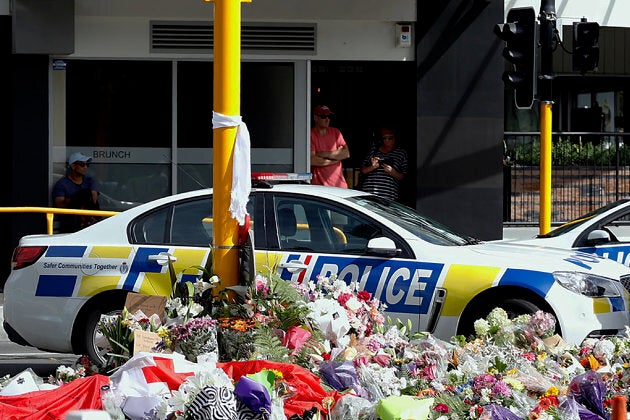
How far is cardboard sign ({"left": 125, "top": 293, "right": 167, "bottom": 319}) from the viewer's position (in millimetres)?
6289

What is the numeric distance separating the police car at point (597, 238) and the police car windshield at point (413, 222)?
177 centimetres

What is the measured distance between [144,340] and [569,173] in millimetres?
13378

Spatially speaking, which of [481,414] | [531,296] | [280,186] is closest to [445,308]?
[531,296]

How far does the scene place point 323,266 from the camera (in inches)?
360

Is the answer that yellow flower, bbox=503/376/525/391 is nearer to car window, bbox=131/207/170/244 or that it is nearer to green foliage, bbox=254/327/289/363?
green foliage, bbox=254/327/289/363

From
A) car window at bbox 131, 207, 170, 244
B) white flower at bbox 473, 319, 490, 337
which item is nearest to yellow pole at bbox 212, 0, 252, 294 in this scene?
white flower at bbox 473, 319, 490, 337

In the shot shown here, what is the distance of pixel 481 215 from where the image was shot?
16562 millimetres

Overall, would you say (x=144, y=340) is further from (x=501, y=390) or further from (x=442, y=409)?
(x=501, y=390)

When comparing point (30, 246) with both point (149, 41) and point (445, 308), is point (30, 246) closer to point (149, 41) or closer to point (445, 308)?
point (445, 308)

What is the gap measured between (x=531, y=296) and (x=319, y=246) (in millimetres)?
1715

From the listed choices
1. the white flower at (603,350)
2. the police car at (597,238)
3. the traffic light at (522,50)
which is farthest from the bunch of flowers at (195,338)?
the traffic light at (522,50)

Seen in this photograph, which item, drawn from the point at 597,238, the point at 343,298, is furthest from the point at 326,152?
the point at 343,298

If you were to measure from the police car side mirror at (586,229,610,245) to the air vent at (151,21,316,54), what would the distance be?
6.36 m

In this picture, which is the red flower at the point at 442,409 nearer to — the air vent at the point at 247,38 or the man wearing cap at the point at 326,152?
the man wearing cap at the point at 326,152
